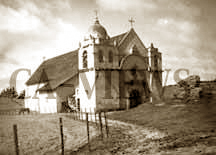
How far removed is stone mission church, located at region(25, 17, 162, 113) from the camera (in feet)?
82.5

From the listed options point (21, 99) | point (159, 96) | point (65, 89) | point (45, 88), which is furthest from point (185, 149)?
point (21, 99)

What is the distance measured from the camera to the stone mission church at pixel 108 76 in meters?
25.1

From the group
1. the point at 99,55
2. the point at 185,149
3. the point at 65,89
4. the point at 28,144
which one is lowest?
the point at 28,144

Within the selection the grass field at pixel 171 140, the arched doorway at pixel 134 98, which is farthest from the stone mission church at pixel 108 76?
the grass field at pixel 171 140

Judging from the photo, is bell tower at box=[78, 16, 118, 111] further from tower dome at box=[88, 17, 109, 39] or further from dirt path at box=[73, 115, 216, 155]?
dirt path at box=[73, 115, 216, 155]

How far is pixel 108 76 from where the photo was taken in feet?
84.7

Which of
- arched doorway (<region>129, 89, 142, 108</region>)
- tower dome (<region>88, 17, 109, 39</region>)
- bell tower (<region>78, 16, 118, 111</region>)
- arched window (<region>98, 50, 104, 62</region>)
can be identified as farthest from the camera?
tower dome (<region>88, 17, 109, 39</region>)

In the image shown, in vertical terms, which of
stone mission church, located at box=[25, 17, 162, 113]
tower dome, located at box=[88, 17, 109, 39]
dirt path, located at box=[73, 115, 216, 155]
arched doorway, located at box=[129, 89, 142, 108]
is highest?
tower dome, located at box=[88, 17, 109, 39]

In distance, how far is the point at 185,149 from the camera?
8.25 meters

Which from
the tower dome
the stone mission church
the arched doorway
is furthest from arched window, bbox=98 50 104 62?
the arched doorway

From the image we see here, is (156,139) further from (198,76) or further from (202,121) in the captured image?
(198,76)

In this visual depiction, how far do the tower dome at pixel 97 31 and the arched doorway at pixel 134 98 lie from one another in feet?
28.9

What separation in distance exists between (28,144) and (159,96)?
809 inches

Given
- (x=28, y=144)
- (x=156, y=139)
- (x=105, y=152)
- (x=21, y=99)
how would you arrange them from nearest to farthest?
1. (x=105, y=152)
2. (x=156, y=139)
3. (x=28, y=144)
4. (x=21, y=99)
